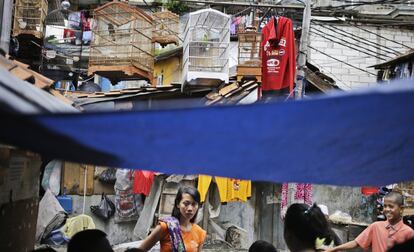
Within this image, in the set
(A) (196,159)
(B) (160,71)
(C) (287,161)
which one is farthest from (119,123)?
(B) (160,71)

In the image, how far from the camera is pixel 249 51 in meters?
10.1

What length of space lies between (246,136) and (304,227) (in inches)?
45.9

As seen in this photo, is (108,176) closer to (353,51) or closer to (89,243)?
(353,51)

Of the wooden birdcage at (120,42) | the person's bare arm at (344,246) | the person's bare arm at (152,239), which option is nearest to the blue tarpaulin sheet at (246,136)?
the person's bare arm at (152,239)

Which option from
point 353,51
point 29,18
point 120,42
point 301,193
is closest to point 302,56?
point 301,193

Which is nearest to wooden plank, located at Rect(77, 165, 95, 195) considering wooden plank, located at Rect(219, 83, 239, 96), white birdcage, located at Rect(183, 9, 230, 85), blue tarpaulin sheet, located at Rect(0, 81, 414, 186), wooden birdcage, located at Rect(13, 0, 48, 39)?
wooden birdcage, located at Rect(13, 0, 48, 39)

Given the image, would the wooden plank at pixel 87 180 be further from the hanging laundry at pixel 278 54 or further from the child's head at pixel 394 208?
the child's head at pixel 394 208

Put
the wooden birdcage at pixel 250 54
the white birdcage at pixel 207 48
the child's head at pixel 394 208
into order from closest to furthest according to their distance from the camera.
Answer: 1. the child's head at pixel 394 208
2. the wooden birdcage at pixel 250 54
3. the white birdcage at pixel 207 48

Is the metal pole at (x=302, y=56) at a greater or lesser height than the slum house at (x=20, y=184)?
greater

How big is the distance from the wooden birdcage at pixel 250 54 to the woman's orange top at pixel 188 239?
5996mm

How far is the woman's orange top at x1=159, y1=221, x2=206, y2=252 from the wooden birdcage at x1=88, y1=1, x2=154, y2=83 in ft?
23.4

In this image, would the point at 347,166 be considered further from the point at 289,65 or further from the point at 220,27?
the point at 220,27

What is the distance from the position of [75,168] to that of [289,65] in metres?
6.72

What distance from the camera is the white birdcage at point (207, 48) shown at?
412 inches
